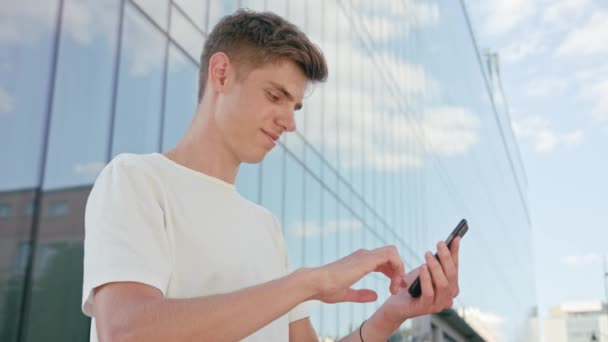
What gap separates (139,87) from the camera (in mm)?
7980

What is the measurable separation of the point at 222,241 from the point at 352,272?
1.42 feet

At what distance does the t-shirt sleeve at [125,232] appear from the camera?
72.7 inches

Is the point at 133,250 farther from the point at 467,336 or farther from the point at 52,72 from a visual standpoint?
the point at 467,336

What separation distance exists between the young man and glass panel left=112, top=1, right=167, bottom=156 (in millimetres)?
5178

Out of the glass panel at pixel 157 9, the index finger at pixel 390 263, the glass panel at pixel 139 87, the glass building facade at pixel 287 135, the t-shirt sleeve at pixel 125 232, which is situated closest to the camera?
the t-shirt sleeve at pixel 125 232

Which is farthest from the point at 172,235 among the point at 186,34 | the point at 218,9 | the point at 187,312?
the point at 218,9

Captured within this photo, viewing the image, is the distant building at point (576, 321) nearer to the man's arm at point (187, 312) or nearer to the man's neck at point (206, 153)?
the man's neck at point (206, 153)

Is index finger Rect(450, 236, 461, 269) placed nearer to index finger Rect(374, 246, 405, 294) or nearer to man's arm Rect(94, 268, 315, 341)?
index finger Rect(374, 246, 405, 294)

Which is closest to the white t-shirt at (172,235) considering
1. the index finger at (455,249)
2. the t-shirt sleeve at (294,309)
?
the t-shirt sleeve at (294,309)

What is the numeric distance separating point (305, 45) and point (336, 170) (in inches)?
520

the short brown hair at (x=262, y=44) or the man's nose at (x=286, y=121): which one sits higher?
the short brown hair at (x=262, y=44)

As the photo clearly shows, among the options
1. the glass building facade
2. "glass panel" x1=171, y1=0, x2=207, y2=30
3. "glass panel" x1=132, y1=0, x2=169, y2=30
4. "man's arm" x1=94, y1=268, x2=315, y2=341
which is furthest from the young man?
"glass panel" x1=171, y1=0, x2=207, y2=30

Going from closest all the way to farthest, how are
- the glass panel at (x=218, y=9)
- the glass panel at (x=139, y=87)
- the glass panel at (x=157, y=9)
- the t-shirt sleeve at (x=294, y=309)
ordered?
the t-shirt sleeve at (x=294, y=309)
the glass panel at (x=139, y=87)
the glass panel at (x=157, y=9)
the glass panel at (x=218, y=9)

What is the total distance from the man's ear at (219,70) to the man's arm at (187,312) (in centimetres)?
83
